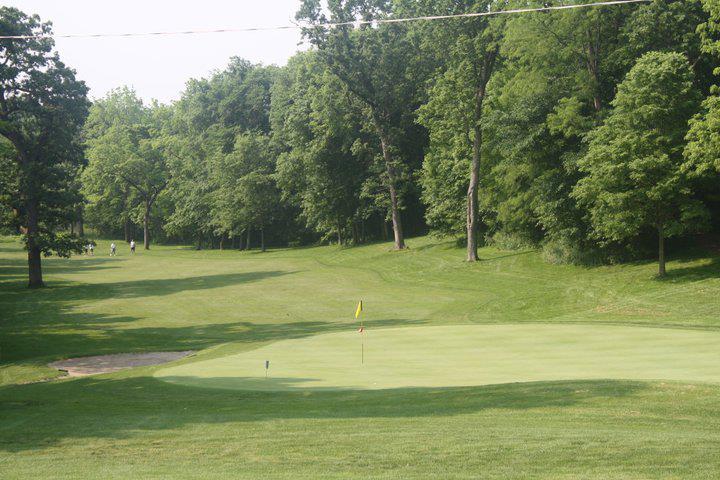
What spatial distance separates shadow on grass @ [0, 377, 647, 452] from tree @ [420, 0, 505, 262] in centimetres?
3287

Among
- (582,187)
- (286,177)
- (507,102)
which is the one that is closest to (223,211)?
(286,177)

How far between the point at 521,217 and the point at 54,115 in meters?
30.1

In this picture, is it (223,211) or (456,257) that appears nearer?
(456,257)

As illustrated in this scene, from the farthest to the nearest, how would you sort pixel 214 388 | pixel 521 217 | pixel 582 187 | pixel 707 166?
pixel 521 217 < pixel 582 187 < pixel 707 166 < pixel 214 388

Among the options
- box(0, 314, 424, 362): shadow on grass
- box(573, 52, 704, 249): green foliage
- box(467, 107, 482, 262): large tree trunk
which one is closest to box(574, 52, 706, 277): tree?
box(573, 52, 704, 249): green foliage

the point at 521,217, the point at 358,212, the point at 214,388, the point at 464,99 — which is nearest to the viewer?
the point at 214,388

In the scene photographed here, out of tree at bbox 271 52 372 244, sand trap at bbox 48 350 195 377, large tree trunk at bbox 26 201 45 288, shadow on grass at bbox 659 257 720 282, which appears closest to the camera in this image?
sand trap at bbox 48 350 195 377

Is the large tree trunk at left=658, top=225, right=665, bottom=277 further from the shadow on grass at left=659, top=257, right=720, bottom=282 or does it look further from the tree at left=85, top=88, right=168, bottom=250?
the tree at left=85, top=88, right=168, bottom=250

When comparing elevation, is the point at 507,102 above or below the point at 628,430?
above

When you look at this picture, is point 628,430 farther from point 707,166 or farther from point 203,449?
point 707,166

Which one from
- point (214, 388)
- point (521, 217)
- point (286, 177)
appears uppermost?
point (286, 177)

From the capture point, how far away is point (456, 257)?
165 feet

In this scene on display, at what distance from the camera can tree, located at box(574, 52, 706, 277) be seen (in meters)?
30.6

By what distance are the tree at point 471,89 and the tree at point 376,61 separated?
8.46 m
